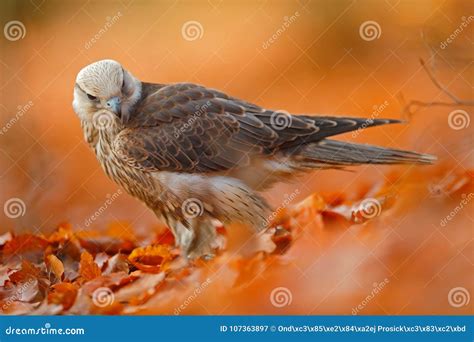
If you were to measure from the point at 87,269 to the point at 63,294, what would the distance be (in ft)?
0.60

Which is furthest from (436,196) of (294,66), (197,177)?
(197,177)

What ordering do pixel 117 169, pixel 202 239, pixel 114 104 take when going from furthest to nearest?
pixel 202 239 < pixel 117 169 < pixel 114 104

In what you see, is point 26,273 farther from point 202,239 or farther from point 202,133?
point 202,133

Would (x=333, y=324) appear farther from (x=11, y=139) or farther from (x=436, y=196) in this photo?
(x=11, y=139)

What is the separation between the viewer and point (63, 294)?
364cm

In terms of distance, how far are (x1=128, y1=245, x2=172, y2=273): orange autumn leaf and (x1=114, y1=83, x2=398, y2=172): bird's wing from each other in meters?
0.50

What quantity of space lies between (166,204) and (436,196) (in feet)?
4.64

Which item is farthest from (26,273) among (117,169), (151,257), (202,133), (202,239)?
(202,133)

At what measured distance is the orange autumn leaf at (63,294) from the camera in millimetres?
3639

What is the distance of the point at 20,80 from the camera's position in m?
3.67

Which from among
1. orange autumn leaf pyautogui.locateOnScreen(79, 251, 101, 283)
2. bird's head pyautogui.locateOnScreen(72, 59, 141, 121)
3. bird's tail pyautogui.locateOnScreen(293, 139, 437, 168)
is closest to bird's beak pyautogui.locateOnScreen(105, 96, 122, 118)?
bird's head pyautogui.locateOnScreen(72, 59, 141, 121)

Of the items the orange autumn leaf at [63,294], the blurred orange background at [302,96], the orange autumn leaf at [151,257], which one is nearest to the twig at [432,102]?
the blurred orange background at [302,96]

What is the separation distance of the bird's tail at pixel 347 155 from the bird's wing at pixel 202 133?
7cm

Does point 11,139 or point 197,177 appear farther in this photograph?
point 11,139
